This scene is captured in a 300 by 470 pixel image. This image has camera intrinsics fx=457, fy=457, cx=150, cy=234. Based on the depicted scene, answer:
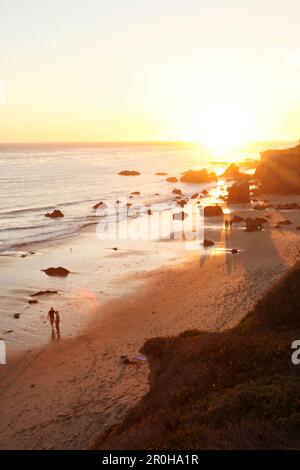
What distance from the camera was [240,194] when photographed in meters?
71.6

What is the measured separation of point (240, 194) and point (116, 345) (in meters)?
Answer: 53.2

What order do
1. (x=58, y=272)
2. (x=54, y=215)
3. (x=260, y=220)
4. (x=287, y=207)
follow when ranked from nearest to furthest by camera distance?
(x=58, y=272), (x=260, y=220), (x=54, y=215), (x=287, y=207)

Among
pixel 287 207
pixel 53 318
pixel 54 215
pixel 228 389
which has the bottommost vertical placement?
pixel 53 318

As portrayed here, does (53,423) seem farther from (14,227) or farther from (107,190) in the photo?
(107,190)

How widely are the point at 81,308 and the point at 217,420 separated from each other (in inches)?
717

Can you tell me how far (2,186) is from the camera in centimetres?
9569

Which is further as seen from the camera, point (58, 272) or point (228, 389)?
point (58, 272)

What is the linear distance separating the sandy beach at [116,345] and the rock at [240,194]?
3149 cm

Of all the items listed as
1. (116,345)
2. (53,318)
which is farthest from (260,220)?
(116,345)

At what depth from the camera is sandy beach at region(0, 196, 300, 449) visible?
16156 mm

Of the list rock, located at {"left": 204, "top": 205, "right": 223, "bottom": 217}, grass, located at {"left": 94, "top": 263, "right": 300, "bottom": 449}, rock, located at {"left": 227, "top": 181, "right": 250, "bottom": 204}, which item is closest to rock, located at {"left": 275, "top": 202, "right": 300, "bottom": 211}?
rock, located at {"left": 204, "top": 205, "right": 223, "bottom": 217}

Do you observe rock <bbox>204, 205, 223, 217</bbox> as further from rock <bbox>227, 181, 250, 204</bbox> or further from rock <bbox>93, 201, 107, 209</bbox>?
rock <bbox>93, 201, 107, 209</bbox>

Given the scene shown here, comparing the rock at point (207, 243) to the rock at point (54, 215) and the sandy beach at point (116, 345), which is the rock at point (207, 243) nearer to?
the sandy beach at point (116, 345)

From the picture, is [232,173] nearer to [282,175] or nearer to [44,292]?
[282,175]
